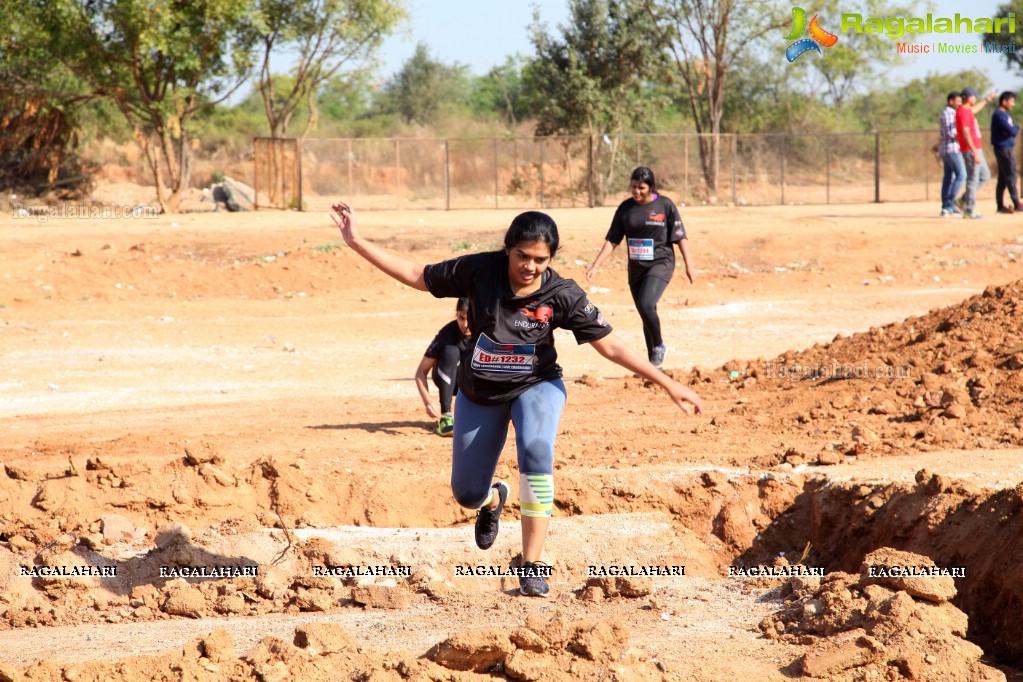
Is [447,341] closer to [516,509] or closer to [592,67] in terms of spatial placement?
[516,509]

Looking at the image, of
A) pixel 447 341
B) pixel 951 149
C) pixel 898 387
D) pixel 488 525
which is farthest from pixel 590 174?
A: pixel 488 525

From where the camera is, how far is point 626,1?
32594 millimetres

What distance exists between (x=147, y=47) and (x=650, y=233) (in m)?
17.5

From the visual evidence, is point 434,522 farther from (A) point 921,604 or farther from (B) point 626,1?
(B) point 626,1

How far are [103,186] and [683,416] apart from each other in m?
25.7

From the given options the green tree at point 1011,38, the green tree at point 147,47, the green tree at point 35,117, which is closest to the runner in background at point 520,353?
the green tree at point 147,47

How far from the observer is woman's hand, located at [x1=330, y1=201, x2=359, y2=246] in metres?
5.14

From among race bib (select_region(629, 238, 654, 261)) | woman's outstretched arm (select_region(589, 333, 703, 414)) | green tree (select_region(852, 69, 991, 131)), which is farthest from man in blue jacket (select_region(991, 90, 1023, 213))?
green tree (select_region(852, 69, 991, 131))

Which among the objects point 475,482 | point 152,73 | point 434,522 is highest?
point 152,73

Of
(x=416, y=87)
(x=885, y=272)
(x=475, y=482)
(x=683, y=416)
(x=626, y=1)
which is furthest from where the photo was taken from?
(x=416, y=87)

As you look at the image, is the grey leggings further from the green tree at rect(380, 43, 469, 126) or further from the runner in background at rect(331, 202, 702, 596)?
the green tree at rect(380, 43, 469, 126)

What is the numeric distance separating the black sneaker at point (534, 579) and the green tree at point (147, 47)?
21.7m

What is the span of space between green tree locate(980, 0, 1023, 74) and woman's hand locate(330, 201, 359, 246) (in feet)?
117

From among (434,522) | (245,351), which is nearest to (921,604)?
(434,522)
